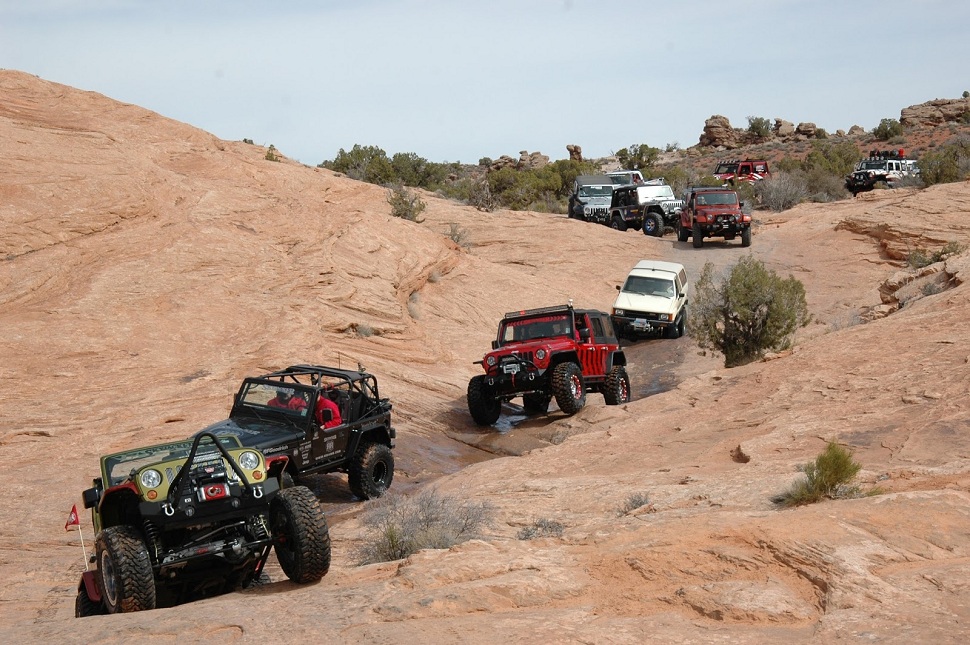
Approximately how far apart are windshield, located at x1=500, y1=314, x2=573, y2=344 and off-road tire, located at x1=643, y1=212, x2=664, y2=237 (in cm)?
2102

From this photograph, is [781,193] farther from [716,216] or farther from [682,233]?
[716,216]

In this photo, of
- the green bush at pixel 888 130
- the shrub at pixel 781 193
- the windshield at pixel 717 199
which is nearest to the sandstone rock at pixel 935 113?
the green bush at pixel 888 130

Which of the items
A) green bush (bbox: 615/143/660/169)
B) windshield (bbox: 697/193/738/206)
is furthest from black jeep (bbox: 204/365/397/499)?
green bush (bbox: 615/143/660/169)

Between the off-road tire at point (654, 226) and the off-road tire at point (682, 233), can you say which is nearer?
the off-road tire at point (682, 233)

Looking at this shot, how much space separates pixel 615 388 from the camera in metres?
15.9

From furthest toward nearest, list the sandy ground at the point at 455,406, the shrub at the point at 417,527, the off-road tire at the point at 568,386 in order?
1. the off-road tire at the point at 568,386
2. the shrub at the point at 417,527
3. the sandy ground at the point at 455,406

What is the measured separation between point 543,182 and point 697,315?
32609 mm

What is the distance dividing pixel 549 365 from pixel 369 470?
434 centimetres

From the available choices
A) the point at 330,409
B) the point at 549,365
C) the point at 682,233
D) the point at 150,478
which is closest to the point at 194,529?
the point at 150,478

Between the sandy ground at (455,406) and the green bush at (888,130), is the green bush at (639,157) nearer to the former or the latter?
the green bush at (888,130)

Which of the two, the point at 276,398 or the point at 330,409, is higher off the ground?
the point at 276,398

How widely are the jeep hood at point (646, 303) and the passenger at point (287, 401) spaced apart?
13.6m

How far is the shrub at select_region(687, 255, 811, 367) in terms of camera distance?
709 inches

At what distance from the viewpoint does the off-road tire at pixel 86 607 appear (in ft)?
22.2
